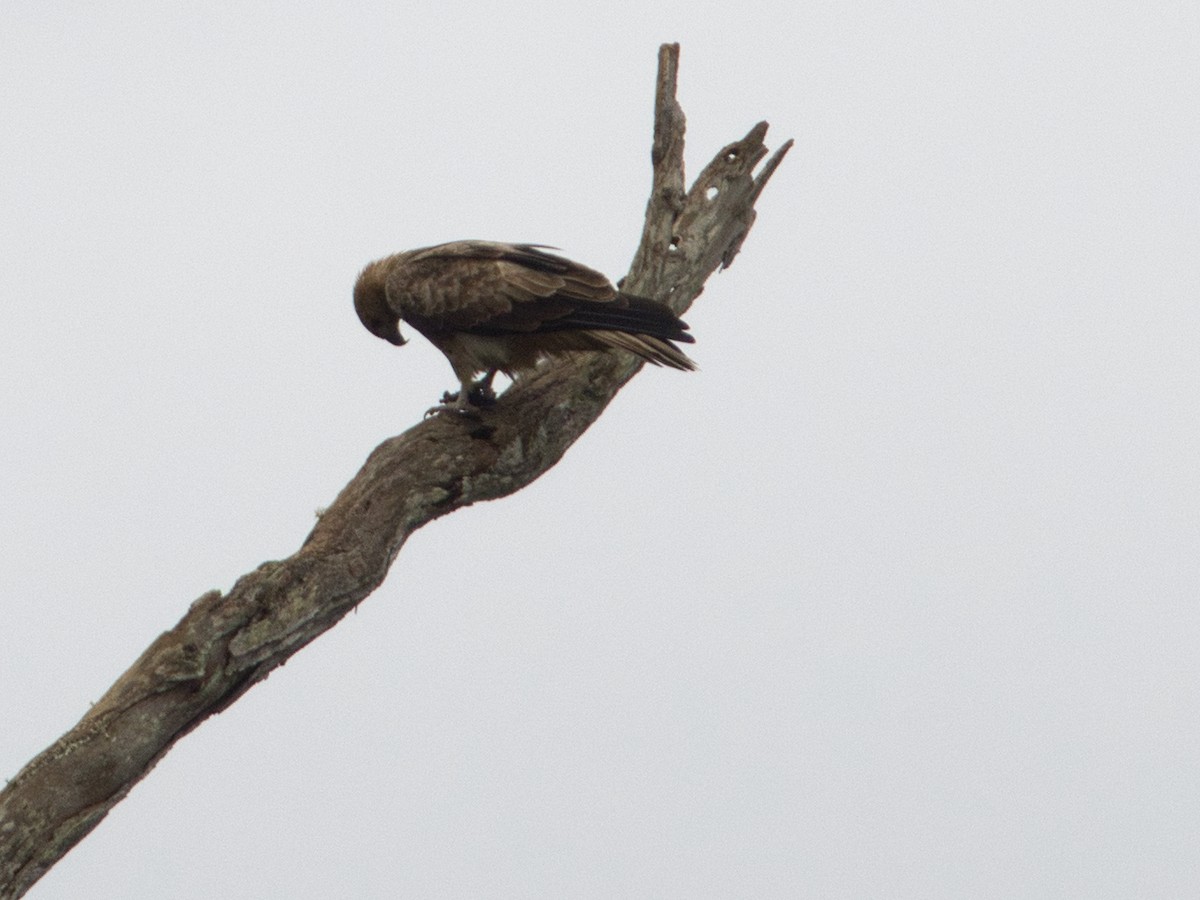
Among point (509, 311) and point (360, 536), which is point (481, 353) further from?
point (360, 536)

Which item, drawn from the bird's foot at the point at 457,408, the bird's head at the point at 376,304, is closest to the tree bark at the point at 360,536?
the bird's foot at the point at 457,408

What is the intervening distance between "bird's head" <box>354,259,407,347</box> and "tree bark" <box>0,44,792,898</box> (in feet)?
2.68

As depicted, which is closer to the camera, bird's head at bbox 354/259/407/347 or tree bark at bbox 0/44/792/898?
tree bark at bbox 0/44/792/898

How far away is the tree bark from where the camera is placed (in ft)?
18.8

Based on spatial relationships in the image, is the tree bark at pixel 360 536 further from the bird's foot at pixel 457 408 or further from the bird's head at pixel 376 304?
the bird's head at pixel 376 304

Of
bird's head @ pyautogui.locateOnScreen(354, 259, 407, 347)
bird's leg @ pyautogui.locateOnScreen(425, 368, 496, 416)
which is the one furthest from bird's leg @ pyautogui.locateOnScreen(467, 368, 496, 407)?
bird's head @ pyautogui.locateOnScreen(354, 259, 407, 347)

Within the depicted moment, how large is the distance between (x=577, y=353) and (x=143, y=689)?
8.26 feet

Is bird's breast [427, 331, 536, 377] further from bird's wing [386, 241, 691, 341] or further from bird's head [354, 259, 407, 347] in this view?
bird's head [354, 259, 407, 347]

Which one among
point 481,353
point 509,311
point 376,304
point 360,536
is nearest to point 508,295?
point 509,311

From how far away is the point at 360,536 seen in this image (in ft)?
21.2

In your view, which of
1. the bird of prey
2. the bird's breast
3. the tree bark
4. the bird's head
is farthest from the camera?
the bird's head

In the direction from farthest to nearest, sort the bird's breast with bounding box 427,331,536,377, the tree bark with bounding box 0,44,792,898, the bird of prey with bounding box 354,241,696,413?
the bird's breast with bounding box 427,331,536,377, the bird of prey with bounding box 354,241,696,413, the tree bark with bounding box 0,44,792,898

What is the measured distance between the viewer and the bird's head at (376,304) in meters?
7.85

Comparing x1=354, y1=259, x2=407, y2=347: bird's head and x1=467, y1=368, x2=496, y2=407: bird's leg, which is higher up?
x1=354, y1=259, x2=407, y2=347: bird's head
